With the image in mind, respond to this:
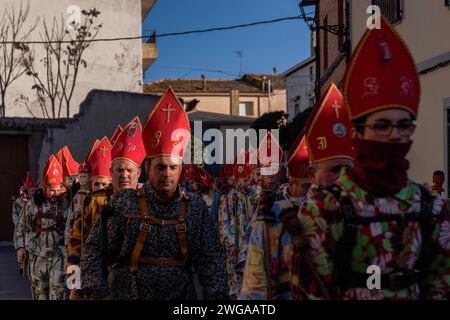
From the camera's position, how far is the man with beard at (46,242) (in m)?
9.05

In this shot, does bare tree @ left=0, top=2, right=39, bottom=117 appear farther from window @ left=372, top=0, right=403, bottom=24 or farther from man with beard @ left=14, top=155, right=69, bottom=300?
man with beard @ left=14, top=155, right=69, bottom=300

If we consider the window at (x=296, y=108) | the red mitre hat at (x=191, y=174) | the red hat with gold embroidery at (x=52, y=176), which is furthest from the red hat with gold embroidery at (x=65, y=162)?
the window at (x=296, y=108)

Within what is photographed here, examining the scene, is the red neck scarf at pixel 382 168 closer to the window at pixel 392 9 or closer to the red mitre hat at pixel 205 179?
the window at pixel 392 9

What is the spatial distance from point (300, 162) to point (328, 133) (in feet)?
4.91

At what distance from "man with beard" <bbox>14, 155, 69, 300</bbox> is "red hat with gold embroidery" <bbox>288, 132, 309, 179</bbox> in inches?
163

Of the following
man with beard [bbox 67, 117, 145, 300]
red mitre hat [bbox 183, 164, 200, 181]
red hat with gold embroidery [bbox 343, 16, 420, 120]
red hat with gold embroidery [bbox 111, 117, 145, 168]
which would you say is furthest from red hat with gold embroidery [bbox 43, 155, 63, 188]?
red mitre hat [bbox 183, 164, 200, 181]

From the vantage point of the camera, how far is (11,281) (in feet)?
42.6

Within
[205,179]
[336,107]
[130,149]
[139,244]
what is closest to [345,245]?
[336,107]

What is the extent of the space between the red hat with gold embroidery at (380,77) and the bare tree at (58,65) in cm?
2278

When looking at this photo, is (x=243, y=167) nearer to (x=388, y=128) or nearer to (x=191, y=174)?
(x=191, y=174)

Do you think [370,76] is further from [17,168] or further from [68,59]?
[68,59]

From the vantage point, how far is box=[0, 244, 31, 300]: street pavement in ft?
36.9

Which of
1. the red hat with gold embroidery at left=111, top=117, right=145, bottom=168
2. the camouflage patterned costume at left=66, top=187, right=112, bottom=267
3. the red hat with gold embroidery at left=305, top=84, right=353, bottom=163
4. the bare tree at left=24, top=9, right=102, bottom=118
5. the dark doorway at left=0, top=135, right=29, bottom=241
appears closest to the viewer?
the red hat with gold embroidery at left=305, top=84, right=353, bottom=163

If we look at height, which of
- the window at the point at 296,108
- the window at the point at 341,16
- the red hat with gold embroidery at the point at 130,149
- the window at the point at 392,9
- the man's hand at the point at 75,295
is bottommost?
the man's hand at the point at 75,295
